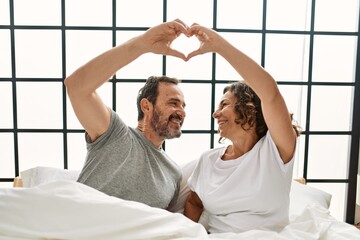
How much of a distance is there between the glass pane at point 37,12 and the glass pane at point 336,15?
5.51 feet

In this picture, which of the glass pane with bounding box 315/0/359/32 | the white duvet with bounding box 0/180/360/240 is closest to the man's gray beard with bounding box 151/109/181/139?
the white duvet with bounding box 0/180/360/240

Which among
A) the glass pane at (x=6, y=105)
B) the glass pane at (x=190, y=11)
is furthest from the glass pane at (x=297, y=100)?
the glass pane at (x=6, y=105)

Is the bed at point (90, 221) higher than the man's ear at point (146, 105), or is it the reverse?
the man's ear at point (146, 105)

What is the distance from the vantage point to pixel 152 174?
1671mm

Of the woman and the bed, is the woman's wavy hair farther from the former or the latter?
the bed

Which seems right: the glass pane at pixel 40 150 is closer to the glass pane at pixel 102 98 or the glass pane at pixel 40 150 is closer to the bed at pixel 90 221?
the glass pane at pixel 102 98

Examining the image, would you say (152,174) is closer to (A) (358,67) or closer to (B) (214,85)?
(B) (214,85)

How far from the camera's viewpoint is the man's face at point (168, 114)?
1777 mm

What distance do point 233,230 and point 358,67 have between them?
1618 mm

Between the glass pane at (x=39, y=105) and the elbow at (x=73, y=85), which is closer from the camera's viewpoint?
the elbow at (x=73, y=85)

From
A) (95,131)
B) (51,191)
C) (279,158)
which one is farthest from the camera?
(95,131)

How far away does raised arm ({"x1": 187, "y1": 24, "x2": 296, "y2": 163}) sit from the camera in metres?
1.42

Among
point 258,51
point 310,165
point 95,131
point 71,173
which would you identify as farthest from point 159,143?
point 310,165

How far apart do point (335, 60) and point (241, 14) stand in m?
0.72
